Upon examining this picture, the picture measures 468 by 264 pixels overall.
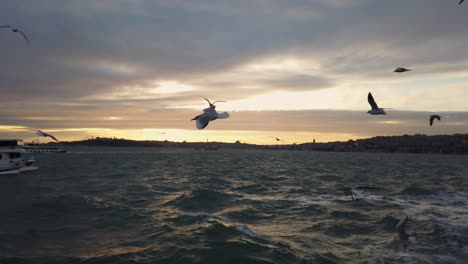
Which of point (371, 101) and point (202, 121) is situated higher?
point (371, 101)

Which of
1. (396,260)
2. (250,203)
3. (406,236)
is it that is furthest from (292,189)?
(396,260)

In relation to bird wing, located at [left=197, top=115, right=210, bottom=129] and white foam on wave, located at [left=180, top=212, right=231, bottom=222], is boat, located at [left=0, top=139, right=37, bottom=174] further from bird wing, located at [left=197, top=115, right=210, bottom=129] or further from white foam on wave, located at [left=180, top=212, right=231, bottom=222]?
bird wing, located at [left=197, top=115, right=210, bottom=129]

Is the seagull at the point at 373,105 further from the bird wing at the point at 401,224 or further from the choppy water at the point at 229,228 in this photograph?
the choppy water at the point at 229,228

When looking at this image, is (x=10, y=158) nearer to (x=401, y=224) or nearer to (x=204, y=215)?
(x=204, y=215)

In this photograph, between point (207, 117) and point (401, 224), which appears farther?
point (401, 224)

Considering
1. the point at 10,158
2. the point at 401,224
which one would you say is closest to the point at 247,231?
→ the point at 401,224

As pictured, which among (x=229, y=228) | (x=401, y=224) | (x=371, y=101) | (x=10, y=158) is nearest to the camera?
(x=371, y=101)

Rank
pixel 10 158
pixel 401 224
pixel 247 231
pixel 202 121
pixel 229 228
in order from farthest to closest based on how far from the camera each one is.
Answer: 1. pixel 10 158
2. pixel 229 228
3. pixel 247 231
4. pixel 401 224
5. pixel 202 121

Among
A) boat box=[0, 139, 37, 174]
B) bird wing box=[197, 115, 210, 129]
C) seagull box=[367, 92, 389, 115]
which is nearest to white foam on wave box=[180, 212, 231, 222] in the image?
seagull box=[367, 92, 389, 115]

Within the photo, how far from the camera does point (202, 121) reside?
7.12m

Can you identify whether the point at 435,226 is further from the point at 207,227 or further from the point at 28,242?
the point at 28,242

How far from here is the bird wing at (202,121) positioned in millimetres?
6680

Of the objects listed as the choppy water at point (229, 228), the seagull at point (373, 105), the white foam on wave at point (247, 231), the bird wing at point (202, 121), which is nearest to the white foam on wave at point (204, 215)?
the choppy water at point (229, 228)

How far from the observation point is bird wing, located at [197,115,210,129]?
6.68 meters
